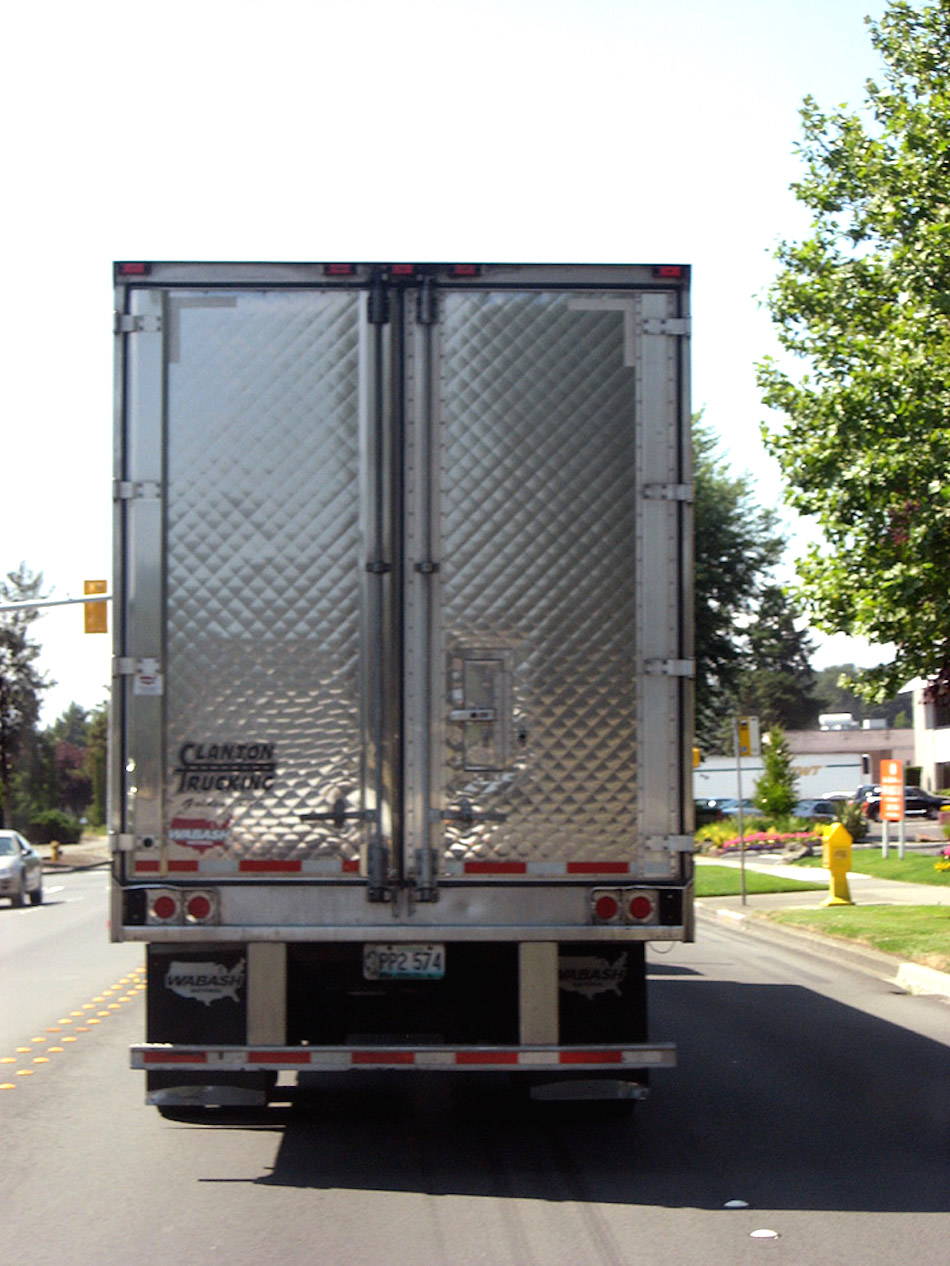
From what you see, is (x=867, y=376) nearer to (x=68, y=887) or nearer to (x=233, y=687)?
(x=233, y=687)

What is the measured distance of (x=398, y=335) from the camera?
732cm

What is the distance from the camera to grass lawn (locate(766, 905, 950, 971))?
1585cm

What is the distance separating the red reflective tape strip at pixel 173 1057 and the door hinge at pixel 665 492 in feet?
10.5

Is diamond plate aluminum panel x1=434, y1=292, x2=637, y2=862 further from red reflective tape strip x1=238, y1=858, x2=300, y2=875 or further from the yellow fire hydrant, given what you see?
the yellow fire hydrant

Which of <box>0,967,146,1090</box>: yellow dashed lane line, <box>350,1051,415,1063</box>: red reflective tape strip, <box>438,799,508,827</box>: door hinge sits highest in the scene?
<box>438,799,508,827</box>: door hinge

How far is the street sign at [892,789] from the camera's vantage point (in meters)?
32.0

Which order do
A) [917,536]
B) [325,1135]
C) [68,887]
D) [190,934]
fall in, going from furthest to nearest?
[68,887]
[917,536]
[325,1135]
[190,934]

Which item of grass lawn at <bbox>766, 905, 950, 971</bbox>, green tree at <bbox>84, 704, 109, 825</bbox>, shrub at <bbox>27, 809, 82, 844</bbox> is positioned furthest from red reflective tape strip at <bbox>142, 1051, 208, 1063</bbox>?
green tree at <bbox>84, 704, 109, 825</bbox>

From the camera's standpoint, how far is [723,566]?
3625cm

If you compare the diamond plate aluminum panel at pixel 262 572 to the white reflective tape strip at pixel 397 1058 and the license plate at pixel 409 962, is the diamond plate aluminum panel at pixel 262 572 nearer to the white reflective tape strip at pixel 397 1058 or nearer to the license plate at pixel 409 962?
the license plate at pixel 409 962

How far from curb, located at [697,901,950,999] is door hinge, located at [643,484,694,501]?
8.09 metres

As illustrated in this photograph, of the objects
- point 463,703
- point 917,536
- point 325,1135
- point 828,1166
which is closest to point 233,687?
point 463,703

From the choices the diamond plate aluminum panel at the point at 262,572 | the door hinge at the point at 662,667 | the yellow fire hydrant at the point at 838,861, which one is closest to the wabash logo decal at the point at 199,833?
the diamond plate aluminum panel at the point at 262,572

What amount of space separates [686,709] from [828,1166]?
7.14 feet
